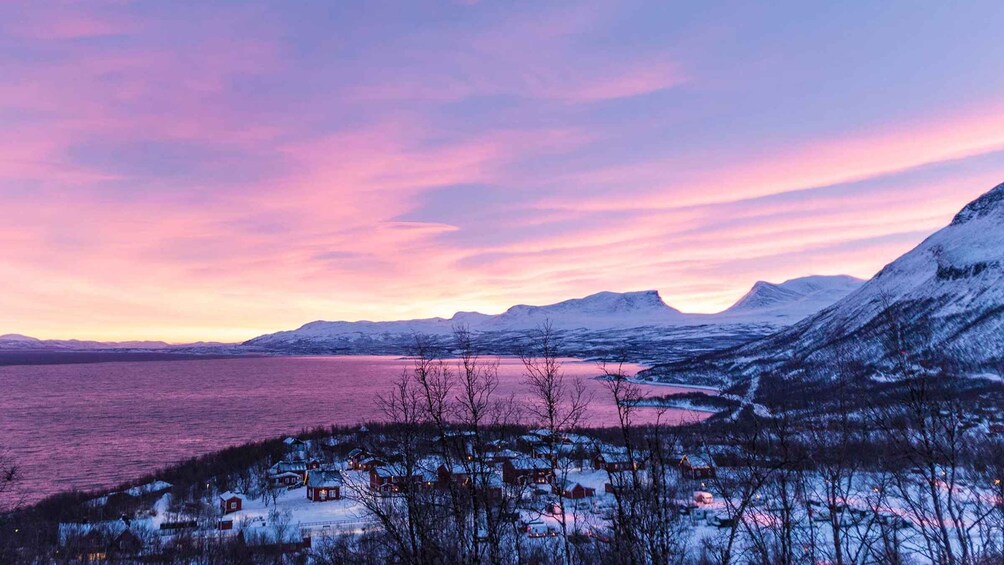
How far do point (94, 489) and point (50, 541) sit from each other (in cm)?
1872

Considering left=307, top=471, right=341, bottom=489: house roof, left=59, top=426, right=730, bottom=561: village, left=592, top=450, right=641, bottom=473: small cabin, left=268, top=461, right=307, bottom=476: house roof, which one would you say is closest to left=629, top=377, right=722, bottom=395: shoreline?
left=59, top=426, right=730, bottom=561: village

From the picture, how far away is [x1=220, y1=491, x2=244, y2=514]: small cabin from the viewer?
39.3 meters

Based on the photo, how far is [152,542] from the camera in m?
31.1

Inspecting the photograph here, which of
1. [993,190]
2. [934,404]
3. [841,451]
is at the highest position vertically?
[993,190]

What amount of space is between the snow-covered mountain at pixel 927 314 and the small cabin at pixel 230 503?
6969 centimetres

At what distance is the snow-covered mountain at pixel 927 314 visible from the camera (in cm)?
9456

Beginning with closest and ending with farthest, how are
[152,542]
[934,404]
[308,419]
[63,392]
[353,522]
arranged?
1. [934,404]
2. [152,542]
3. [353,522]
4. [308,419]
5. [63,392]

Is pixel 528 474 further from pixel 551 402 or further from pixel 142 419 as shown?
pixel 142 419

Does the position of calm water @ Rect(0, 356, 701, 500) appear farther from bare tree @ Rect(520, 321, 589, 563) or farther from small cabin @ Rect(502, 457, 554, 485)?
bare tree @ Rect(520, 321, 589, 563)

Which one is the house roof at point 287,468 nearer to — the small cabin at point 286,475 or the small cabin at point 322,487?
the small cabin at point 286,475

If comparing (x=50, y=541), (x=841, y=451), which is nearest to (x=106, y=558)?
(x=50, y=541)

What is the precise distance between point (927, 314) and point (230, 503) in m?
128

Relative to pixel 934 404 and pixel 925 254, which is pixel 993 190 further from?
pixel 934 404

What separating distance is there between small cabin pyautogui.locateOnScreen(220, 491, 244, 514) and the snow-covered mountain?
69687 millimetres
